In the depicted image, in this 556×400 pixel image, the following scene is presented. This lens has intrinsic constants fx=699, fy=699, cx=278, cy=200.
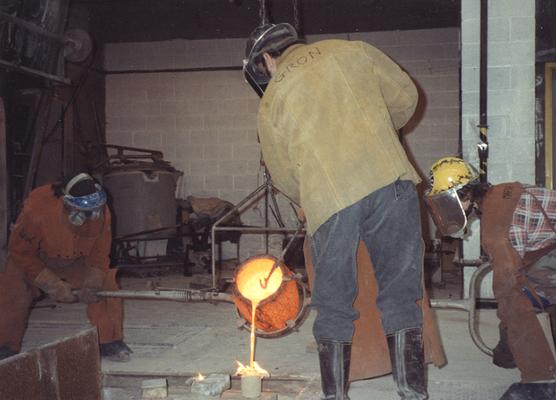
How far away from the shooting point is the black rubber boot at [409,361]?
271 centimetres

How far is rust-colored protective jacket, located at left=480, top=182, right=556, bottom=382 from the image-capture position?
3285mm

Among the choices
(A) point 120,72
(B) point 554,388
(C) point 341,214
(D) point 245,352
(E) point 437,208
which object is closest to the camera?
(C) point 341,214

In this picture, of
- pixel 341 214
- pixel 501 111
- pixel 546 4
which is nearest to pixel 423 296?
pixel 341 214

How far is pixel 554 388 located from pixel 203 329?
2.95 meters

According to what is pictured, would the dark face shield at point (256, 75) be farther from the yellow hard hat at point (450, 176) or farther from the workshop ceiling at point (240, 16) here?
the workshop ceiling at point (240, 16)

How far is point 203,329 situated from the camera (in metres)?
5.53

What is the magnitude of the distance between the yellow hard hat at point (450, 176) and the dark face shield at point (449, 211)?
0.04 metres

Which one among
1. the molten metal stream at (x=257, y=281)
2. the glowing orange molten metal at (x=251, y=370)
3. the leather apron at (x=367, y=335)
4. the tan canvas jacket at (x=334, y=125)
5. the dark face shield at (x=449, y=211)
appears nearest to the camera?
the tan canvas jacket at (x=334, y=125)

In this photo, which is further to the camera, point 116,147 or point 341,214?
point 116,147

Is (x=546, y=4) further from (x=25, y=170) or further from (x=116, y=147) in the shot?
(x=116, y=147)

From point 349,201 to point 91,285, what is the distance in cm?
240

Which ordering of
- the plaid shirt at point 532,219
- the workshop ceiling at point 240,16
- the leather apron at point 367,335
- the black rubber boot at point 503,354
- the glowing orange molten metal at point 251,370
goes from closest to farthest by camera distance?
1. the leather apron at point 367,335
2. the plaid shirt at point 532,219
3. the glowing orange molten metal at point 251,370
4. the black rubber boot at point 503,354
5. the workshop ceiling at point 240,16

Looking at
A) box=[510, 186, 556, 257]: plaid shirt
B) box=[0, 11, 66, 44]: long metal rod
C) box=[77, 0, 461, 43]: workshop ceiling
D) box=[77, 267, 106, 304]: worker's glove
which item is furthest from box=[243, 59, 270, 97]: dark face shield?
box=[77, 0, 461, 43]: workshop ceiling

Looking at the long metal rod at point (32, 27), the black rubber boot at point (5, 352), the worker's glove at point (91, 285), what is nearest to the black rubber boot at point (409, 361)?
the worker's glove at point (91, 285)
